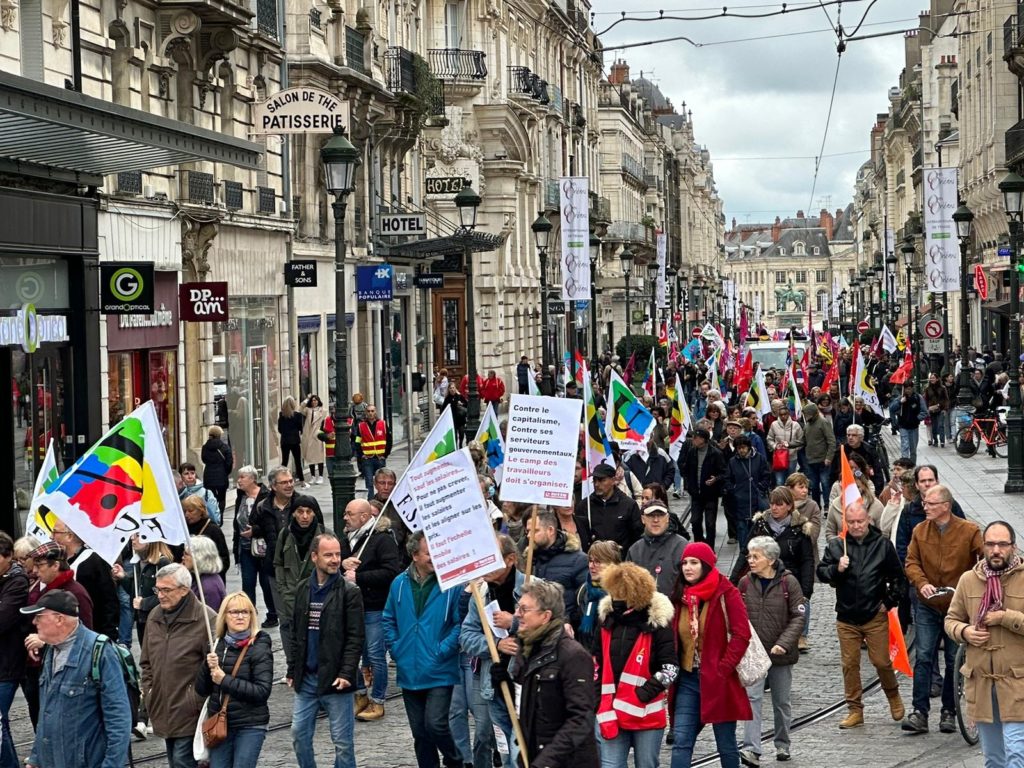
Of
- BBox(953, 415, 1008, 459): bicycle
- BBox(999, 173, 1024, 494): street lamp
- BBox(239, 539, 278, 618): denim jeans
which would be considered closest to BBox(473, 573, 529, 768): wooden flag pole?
BBox(239, 539, 278, 618): denim jeans

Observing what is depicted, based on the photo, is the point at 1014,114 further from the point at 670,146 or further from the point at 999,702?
the point at 670,146

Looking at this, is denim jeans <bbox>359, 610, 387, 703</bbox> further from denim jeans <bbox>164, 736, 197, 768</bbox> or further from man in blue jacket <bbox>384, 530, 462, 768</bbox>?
denim jeans <bbox>164, 736, 197, 768</bbox>

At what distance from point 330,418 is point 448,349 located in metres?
21.4

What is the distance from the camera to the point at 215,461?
23578 mm

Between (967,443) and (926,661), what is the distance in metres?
21.9

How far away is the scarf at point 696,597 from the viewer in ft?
33.0

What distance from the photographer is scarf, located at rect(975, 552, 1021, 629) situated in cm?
976

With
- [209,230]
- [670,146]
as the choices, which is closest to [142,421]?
[209,230]

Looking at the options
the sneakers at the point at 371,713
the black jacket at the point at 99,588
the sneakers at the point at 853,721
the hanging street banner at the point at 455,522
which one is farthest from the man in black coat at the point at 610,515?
the hanging street banner at the point at 455,522

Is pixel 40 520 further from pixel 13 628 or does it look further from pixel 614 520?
pixel 614 520

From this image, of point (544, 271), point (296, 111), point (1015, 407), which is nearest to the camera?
point (1015, 407)

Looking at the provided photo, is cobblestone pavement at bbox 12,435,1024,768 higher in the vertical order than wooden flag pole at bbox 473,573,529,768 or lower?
lower

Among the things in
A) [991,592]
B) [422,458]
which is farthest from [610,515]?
[991,592]

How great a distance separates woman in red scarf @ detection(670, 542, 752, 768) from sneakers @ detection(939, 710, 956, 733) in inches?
98.2
